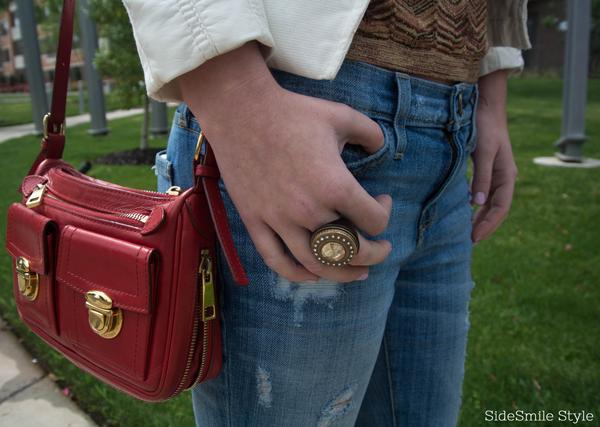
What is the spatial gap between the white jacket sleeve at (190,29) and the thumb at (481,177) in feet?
2.23

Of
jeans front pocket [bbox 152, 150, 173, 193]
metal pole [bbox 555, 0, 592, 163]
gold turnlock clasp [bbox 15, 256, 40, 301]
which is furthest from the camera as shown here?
metal pole [bbox 555, 0, 592, 163]

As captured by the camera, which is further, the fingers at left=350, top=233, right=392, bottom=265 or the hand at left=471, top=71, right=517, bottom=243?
the hand at left=471, top=71, right=517, bottom=243

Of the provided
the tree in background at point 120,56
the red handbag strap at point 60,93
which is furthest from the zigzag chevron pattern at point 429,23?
the tree in background at point 120,56

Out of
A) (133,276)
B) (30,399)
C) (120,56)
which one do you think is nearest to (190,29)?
(133,276)

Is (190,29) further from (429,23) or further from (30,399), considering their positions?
(30,399)

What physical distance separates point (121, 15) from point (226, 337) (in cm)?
672

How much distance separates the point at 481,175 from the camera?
3.90ft

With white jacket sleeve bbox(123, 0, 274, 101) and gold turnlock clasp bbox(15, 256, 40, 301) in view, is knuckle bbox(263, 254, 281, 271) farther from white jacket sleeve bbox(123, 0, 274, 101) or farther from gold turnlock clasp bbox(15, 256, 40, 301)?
gold turnlock clasp bbox(15, 256, 40, 301)

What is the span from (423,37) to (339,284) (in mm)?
375

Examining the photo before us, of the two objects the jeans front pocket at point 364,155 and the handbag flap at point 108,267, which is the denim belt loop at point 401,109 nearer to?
the jeans front pocket at point 364,155

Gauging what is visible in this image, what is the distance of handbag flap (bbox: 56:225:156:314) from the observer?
751 millimetres

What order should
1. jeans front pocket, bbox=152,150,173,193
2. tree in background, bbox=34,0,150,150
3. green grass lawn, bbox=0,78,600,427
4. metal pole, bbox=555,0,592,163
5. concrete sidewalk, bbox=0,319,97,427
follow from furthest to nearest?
tree in background, bbox=34,0,150,150 < metal pole, bbox=555,0,592,163 < green grass lawn, bbox=0,78,600,427 < concrete sidewalk, bbox=0,319,97,427 < jeans front pocket, bbox=152,150,173,193

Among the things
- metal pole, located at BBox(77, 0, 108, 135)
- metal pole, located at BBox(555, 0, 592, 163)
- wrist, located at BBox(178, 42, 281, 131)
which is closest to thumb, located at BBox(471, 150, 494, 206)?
wrist, located at BBox(178, 42, 281, 131)

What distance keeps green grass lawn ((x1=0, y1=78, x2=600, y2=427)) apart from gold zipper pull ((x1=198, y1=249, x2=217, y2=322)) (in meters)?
1.60
